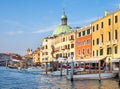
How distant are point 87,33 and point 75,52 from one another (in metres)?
10.1

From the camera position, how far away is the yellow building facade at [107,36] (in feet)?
220

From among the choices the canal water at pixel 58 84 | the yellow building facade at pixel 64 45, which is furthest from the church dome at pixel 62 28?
the canal water at pixel 58 84

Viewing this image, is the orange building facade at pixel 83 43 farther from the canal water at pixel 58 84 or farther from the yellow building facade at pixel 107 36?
the canal water at pixel 58 84

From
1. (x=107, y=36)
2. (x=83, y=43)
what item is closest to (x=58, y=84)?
(x=107, y=36)

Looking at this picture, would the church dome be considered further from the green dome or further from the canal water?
the canal water

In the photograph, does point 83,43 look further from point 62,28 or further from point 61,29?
point 62,28

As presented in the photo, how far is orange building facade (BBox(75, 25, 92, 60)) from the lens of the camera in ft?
266

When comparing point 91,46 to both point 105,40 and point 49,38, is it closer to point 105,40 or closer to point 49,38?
point 105,40

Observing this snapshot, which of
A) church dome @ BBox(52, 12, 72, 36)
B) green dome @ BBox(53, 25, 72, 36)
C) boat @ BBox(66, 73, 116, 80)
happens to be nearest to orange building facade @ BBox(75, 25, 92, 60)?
boat @ BBox(66, 73, 116, 80)

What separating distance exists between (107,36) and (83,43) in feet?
48.8

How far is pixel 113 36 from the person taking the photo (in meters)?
68.4

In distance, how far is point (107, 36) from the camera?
7075cm

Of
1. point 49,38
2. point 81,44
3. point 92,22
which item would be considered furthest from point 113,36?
point 49,38

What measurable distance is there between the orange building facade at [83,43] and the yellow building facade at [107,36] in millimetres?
2515
